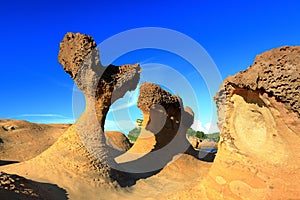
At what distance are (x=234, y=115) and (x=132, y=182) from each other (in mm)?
4696

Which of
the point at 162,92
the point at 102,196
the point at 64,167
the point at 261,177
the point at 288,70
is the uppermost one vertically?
the point at 162,92

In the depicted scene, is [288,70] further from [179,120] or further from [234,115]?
[179,120]

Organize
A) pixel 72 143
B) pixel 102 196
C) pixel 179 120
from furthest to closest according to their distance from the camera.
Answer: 1. pixel 179 120
2. pixel 72 143
3. pixel 102 196

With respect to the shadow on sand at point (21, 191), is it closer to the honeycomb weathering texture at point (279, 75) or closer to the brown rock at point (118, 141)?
the honeycomb weathering texture at point (279, 75)

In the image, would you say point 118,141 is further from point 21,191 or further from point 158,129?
point 21,191

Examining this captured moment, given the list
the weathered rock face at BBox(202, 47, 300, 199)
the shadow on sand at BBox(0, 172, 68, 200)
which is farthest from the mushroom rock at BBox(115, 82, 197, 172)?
the weathered rock face at BBox(202, 47, 300, 199)

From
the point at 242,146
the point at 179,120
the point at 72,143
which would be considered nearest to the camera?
the point at 242,146

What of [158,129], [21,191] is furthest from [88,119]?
[158,129]

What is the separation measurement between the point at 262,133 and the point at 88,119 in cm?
494

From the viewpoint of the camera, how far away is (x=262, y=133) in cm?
374

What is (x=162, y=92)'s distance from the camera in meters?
10.7

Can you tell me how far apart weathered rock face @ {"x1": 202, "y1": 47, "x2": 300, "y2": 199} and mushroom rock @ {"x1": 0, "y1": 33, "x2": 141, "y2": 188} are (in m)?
3.80

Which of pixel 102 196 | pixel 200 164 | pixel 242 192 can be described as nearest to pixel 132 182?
pixel 102 196

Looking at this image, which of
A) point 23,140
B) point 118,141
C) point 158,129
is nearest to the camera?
point 158,129
